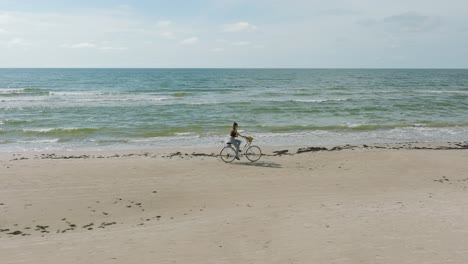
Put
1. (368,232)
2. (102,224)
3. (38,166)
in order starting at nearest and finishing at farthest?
1. (368,232)
2. (102,224)
3. (38,166)

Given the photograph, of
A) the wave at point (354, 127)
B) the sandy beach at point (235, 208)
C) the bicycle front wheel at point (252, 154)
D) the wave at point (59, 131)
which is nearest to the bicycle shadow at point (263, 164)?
the sandy beach at point (235, 208)

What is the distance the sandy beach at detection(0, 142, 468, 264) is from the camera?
6.95 meters

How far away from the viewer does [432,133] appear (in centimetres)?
2347

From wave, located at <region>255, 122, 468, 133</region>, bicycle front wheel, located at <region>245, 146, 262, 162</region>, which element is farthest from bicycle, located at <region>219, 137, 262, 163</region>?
wave, located at <region>255, 122, 468, 133</region>

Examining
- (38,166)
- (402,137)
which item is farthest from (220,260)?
(402,137)

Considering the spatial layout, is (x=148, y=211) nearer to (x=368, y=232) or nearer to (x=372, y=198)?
(x=368, y=232)

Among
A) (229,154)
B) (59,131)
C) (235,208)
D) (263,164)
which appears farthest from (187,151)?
(59,131)

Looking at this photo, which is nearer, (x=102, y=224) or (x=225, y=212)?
(x=102, y=224)

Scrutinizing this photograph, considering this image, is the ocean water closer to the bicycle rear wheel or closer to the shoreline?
the shoreline

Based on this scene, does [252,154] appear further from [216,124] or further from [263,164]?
[216,124]

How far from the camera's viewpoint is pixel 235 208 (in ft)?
32.3

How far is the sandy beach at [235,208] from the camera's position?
695cm

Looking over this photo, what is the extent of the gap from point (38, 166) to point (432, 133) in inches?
807

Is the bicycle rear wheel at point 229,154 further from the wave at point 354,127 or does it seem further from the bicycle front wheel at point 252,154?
the wave at point 354,127
